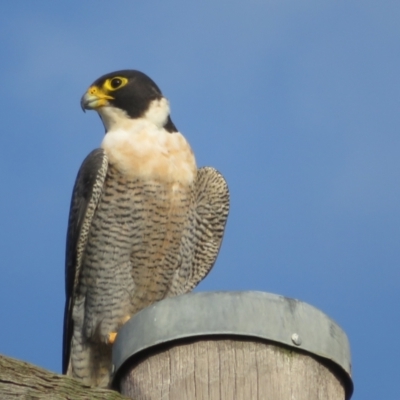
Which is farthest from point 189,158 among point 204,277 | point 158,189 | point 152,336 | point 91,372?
point 152,336

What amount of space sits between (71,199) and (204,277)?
1.06 metres

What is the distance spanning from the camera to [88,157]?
6328 mm

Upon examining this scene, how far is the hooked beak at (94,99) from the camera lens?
6711mm

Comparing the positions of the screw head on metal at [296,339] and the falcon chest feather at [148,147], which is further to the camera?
the falcon chest feather at [148,147]

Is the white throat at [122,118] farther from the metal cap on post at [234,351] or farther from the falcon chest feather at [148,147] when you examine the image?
the metal cap on post at [234,351]

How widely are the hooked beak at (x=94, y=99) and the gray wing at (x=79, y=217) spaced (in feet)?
1.60

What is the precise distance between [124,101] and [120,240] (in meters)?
1.16

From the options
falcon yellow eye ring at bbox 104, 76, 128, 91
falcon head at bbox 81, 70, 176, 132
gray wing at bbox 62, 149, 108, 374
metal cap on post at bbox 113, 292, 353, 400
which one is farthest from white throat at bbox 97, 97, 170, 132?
metal cap on post at bbox 113, 292, 353, 400

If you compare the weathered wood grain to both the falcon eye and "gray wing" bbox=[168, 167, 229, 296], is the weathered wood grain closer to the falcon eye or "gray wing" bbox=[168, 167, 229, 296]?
"gray wing" bbox=[168, 167, 229, 296]

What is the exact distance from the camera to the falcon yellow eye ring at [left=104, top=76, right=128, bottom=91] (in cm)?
687

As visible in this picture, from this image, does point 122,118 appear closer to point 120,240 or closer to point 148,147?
point 148,147

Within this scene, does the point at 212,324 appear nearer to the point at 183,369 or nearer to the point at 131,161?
the point at 183,369

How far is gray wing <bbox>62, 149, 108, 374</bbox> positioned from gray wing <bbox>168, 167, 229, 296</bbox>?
0.70 metres

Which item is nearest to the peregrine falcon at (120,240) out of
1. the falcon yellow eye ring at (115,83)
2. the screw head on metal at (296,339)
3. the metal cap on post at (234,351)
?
the falcon yellow eye ring at (115,83)
